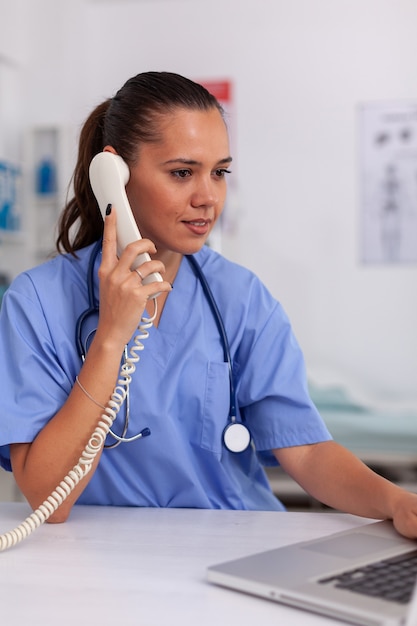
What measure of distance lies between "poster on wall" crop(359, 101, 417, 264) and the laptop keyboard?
3450mm

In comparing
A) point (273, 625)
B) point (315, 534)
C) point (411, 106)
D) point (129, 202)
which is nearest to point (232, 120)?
point (411, 106)

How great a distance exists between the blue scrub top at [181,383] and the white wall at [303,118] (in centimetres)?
282

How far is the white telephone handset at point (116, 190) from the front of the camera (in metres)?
1.32

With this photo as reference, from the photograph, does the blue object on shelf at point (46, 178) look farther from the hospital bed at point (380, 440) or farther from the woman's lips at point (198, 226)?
the woman's lips at point (198, 226)

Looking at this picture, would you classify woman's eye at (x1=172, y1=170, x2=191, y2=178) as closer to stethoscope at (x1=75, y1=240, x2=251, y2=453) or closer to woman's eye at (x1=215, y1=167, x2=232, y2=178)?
woman's eye at (x1=215, y1=167, x2=232, y2=178)

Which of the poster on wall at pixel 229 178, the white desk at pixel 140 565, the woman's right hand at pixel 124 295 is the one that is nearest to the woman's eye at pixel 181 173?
the woman's right hand at pixel 124 295

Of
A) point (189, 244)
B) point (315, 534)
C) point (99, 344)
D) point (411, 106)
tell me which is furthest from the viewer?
point (411, 106)

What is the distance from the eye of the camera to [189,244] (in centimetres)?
136

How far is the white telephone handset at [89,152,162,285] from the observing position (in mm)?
1317

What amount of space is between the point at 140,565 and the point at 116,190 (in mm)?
642

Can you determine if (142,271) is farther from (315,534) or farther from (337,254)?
(337,254)

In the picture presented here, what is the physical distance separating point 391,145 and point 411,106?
22 cm

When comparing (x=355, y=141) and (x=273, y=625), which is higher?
(x=355, y=141)

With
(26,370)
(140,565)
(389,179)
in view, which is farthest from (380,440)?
(140,565)
